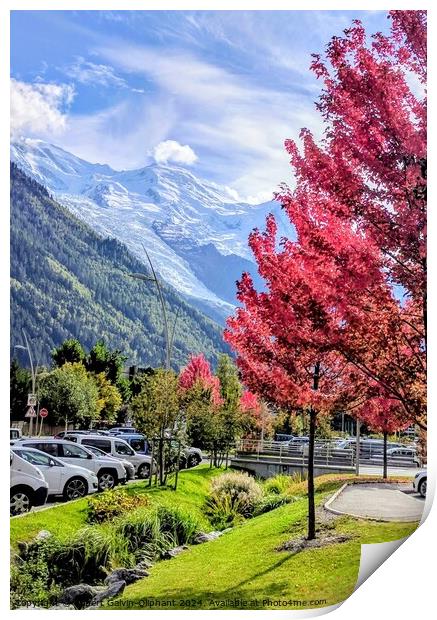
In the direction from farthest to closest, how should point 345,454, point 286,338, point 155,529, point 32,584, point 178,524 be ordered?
point 345,454, point 178,524, point 155,529, point 286,338, point 32,584

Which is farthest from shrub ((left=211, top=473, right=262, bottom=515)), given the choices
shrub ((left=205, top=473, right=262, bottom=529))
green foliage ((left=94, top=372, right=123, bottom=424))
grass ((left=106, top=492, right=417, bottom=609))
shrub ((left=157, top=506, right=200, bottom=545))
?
green foliage ((left=94, top=372, right=123, bottom=424))

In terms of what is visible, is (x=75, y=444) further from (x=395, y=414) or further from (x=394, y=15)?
(x=394, y=15)

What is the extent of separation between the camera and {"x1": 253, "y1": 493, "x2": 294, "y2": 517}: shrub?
10.8m

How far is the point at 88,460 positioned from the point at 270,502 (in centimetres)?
263

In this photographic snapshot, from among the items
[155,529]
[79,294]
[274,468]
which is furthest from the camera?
[274,468]

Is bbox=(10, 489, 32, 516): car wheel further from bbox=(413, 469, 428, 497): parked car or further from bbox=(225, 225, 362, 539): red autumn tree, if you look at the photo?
bbox=(413, 469, 428, 497): parked car

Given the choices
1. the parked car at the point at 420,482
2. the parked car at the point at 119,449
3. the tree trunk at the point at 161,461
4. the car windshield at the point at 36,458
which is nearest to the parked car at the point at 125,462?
the parked car at the point at 119,449

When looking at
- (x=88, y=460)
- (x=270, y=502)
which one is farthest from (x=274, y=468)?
(x=88, y=460)

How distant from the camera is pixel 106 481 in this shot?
10.0 metres

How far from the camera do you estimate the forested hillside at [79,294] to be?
9312mm

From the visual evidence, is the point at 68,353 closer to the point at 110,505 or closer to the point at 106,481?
the point at 106,481

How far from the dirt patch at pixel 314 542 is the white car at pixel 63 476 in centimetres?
244
